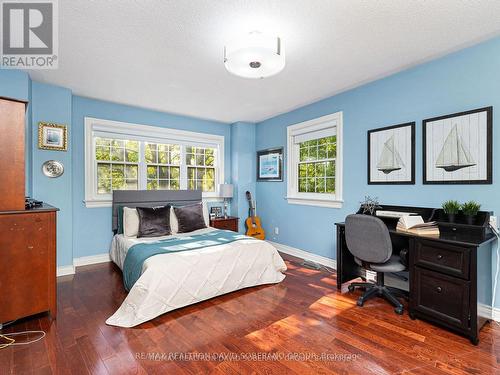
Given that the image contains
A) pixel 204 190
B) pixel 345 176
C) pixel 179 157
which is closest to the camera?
pixel 345 176

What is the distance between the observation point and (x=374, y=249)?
96.7 inches

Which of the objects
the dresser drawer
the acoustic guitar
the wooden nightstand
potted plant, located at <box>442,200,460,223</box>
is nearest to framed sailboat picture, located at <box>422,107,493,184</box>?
potted plant, located at <box>442,200,460,223</box>

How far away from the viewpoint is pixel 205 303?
8.75 feet

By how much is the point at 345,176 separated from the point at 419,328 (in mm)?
1996

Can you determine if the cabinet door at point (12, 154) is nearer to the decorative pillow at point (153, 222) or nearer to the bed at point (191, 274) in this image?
the bed at point (191, 274)

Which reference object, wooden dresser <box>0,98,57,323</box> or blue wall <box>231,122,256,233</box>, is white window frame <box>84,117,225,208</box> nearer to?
blue wall <box>231,122,256,233</box>

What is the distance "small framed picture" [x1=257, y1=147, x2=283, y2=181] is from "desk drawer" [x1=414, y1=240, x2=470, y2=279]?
2738 mm

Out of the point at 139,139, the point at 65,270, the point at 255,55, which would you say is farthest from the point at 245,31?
the point at 65,270

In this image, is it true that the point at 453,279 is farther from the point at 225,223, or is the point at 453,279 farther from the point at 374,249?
the point at 225,223

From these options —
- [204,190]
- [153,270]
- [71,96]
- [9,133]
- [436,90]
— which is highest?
[71,96]

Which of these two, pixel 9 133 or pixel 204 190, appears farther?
pixel 204 190

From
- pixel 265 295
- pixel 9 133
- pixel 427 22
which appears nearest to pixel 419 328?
pixel 265 295

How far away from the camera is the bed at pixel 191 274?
7.51 ft

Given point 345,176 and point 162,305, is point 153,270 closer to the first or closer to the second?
point 162,305
